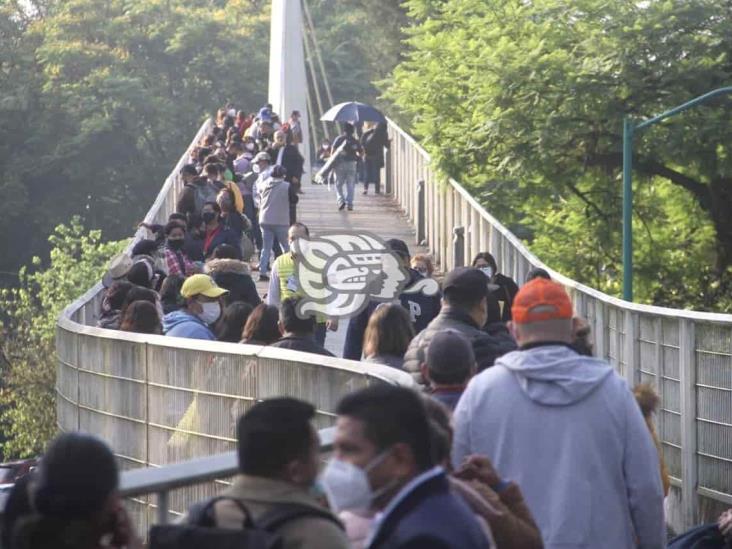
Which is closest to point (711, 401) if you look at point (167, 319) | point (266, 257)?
point (167, 319)

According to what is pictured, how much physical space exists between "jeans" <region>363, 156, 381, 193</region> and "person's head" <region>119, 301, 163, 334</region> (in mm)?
27013

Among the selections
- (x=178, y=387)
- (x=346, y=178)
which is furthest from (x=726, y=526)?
(x=346, y=178)

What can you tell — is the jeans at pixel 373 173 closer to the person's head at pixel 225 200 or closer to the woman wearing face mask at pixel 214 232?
the person's head at pixel 225 200

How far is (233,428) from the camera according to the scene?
9.95m

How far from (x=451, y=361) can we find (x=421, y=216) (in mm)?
26191

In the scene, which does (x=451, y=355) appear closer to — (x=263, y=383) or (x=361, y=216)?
(x=263, y=383)

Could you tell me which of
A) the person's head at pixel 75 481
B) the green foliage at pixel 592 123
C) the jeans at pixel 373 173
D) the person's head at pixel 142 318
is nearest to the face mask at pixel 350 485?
the person's head at pixel 75 481

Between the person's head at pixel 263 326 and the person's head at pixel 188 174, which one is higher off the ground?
the person's head at pixel 188 174

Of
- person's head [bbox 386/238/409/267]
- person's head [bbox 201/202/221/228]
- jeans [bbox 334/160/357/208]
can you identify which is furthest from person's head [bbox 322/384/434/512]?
jeans [bbox 334/160/357/208]

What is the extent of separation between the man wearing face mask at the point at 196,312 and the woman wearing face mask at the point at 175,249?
2999mm

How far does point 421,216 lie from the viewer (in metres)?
32.3

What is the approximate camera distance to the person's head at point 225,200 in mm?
19750

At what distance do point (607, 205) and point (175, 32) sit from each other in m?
49.0

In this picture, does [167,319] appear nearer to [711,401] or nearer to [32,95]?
[711,401]
